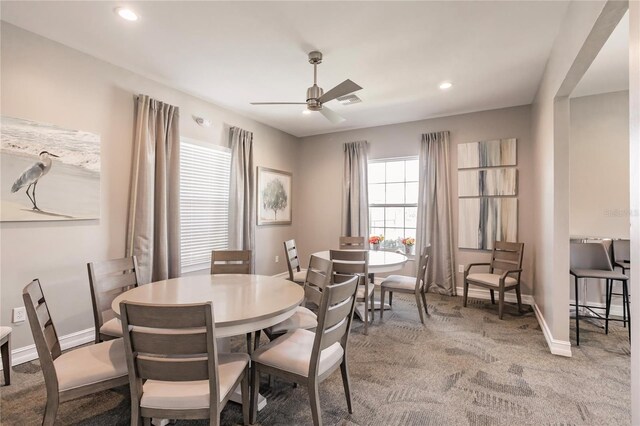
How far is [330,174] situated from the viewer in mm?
5703

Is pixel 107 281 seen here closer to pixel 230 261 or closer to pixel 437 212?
pixel 230 261

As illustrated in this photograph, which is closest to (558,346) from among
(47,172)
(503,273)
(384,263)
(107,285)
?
(503,273)

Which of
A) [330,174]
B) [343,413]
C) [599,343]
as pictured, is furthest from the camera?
[330,174]

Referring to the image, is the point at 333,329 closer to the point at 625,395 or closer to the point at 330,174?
the point at 625,395

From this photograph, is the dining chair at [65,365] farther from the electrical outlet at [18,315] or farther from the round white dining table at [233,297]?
the electrical outlet at [18,315]

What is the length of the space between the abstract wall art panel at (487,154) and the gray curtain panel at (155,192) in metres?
3.97

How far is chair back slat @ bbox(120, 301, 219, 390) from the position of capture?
1.27m

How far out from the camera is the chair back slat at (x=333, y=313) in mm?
1586

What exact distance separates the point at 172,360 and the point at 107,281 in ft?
4.48

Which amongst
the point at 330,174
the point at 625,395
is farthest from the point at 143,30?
the point at 625,395

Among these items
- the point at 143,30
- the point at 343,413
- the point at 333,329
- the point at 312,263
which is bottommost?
the point at 343,413

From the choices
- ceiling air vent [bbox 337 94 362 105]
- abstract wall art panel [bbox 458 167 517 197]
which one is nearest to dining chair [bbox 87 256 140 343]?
ceiling air vent [bbox 337 94 362 105]

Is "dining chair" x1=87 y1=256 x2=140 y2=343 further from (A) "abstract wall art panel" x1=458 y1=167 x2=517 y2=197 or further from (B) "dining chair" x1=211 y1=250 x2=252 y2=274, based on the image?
(A) "abstract wall art panel" x1=458 y1=167 x2=517 y2=197

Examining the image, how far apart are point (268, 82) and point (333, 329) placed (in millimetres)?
2912
